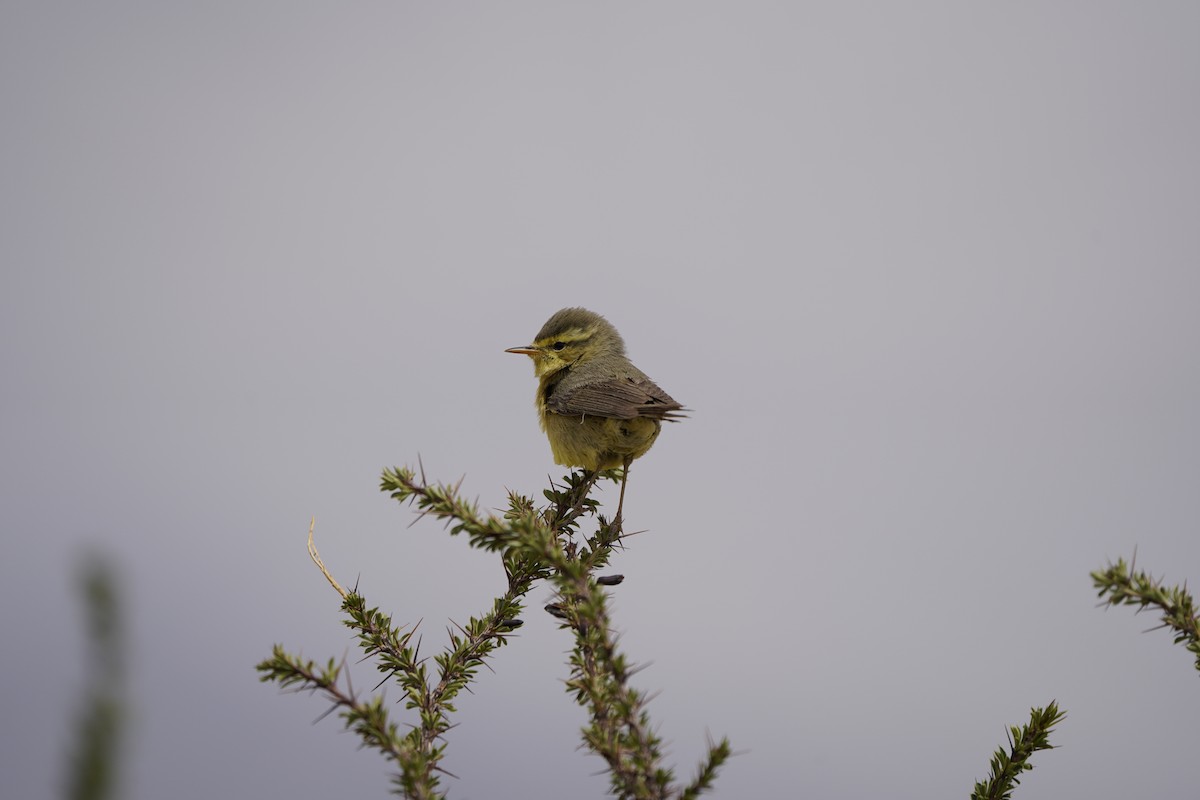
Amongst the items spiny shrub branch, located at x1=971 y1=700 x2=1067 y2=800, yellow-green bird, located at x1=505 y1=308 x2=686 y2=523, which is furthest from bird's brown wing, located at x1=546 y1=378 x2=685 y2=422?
spiny shrub branch, located at x1=971 y1=700 x2=1067 y2=800

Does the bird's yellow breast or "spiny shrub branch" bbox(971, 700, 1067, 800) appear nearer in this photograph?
"spiny shrub branch" bbox(971, 700, 1067, 800)

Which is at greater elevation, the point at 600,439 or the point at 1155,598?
the point at 600,439

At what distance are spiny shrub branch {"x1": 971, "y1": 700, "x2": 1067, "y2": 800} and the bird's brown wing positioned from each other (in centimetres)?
270

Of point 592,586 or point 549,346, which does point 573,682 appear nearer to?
point 592,586

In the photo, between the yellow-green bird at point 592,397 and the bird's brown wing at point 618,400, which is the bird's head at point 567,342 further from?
the bird's brown wing at point 618,400

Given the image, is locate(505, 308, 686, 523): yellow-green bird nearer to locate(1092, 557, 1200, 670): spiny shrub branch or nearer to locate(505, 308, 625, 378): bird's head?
locate(505, 308, 625, 378): bird's head

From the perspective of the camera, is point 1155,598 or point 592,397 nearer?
point 1155,598

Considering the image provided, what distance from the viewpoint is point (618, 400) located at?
A: 5.65 metres

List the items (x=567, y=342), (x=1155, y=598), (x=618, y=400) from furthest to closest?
(x=567, y=342), (x=618, y=400), (x=1155, y=598)

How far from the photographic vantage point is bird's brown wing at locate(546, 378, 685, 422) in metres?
5.48

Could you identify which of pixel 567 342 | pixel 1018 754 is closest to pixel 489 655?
pixel 1018 754

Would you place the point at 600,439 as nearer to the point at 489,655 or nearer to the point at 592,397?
the point at 592,397

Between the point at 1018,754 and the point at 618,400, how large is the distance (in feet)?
10.1

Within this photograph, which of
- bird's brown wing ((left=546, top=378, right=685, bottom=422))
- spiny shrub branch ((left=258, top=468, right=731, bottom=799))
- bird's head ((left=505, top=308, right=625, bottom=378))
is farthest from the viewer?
bird's head ((left=505, top=308, right=625, bottom=378))
